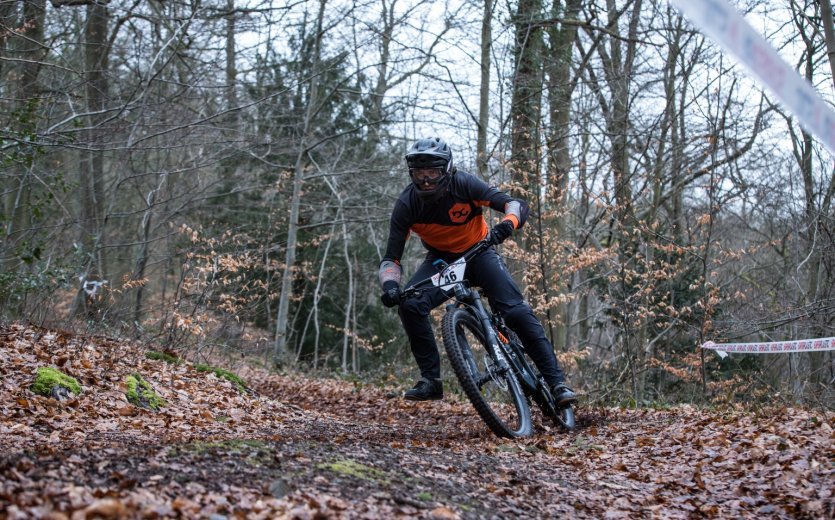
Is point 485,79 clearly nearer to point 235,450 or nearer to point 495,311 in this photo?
point 495,311

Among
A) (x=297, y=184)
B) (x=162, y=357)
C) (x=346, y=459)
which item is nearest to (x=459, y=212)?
(x=346, y=459)

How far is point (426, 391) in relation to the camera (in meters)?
6.30

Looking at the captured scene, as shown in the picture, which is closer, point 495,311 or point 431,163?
point 431,163

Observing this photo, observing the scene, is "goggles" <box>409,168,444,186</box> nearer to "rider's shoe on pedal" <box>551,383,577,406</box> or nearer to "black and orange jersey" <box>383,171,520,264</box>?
"black and orange jersey" <box>383,171,520,264</box>

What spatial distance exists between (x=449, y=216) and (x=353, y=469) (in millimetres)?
2961

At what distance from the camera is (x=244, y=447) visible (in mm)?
4246

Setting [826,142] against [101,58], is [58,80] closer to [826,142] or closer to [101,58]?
[101,58]

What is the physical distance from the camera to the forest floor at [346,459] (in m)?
3.18

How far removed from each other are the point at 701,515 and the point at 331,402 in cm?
678

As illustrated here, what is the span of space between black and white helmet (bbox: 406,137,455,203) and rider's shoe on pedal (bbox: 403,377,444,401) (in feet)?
5.04

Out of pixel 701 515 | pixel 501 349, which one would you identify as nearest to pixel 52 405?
pixel 501 349

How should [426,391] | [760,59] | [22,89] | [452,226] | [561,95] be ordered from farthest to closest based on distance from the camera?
[561,95], [22,89], [452,226], [426,391], [760,59]

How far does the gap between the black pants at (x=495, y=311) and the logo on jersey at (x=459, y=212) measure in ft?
1.19

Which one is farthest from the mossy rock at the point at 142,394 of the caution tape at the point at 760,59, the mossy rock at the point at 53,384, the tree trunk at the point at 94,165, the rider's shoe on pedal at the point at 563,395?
the caution tape at the point at 760,59
